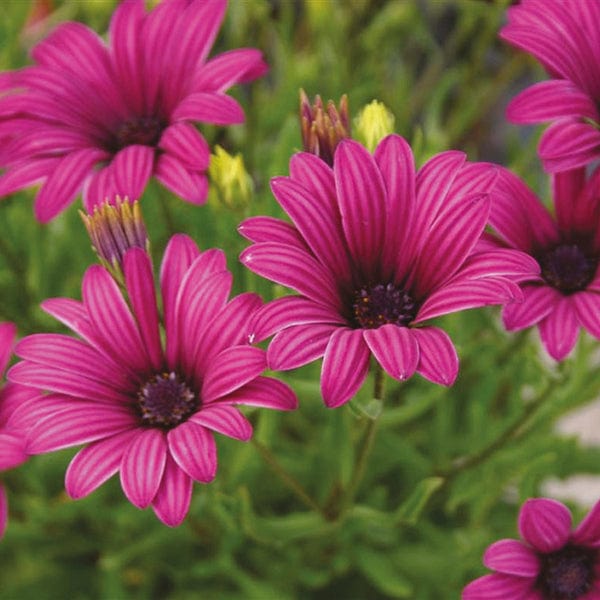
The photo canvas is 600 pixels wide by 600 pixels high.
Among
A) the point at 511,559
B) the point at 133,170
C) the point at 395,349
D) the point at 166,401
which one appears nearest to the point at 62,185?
the point at 133,170

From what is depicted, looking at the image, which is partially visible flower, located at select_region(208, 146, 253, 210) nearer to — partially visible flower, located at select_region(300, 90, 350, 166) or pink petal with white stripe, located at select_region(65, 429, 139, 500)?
partially visible flower, located at select_region(300, 90, 350, 166)

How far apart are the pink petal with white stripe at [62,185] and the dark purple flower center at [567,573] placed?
38cm

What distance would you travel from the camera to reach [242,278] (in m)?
0.77

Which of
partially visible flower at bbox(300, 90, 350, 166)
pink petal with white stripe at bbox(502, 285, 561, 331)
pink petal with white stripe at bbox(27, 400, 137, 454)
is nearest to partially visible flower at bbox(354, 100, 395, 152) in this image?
partially visible flower at bbox(300, 90, 350, 166)

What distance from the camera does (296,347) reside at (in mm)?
455

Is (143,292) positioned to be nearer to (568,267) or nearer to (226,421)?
(226,421)

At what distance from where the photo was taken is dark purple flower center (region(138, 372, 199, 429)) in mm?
554

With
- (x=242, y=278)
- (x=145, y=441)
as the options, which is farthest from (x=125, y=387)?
(x=242, y=278)

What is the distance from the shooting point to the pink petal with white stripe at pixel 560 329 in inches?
20.2

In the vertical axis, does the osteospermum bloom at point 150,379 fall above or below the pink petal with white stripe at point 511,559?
above

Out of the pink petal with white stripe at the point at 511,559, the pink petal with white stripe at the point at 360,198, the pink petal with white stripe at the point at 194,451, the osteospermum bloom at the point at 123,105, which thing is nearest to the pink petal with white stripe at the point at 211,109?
the osteospermum bloom at the point at 123,105

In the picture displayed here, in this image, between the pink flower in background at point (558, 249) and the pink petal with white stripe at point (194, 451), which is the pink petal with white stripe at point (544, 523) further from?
the pink petal with white stripe at point (194, 451)

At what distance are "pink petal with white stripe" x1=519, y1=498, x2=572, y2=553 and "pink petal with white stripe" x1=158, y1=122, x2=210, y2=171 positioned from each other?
287mm

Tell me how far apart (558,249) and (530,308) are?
108 millimetres
